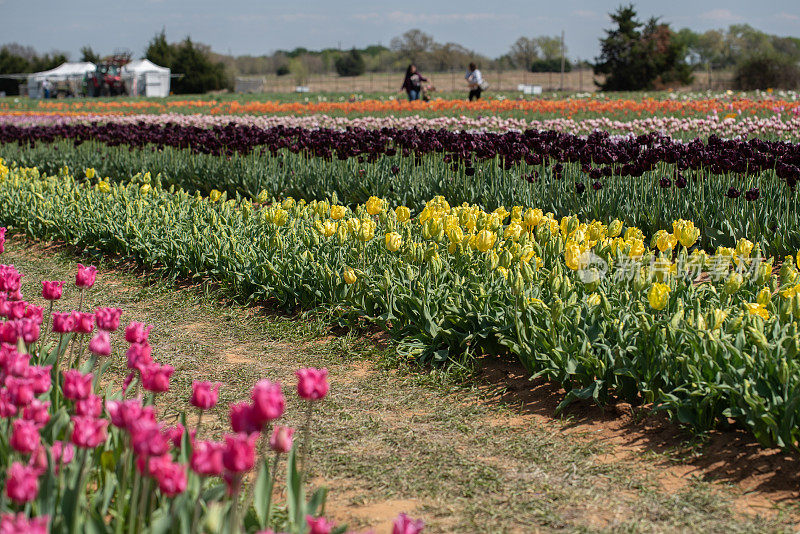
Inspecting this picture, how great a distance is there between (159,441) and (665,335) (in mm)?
2435

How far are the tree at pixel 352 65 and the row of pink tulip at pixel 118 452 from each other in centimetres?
8489

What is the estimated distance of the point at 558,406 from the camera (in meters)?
3.57

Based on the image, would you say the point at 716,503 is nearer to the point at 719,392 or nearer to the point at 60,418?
the point at 719,392

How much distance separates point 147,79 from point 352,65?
3712 cm

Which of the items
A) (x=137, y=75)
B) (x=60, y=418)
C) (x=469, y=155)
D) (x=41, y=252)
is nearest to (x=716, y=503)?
(x=60, y=418)

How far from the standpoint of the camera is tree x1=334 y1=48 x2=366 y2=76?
85.7 m

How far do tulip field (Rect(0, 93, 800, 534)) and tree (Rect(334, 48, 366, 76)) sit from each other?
7765 centimetres

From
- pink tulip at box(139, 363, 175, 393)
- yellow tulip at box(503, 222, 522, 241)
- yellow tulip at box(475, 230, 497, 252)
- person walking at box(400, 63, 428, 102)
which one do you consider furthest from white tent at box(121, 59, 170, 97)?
pink tulip at box(139, 363, 175, 393)

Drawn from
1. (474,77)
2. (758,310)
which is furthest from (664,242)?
(474,77)

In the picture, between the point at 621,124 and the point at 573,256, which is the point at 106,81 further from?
the point at 573,256

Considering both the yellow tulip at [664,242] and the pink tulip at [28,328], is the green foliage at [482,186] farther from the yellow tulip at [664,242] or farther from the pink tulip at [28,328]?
the pink tulip at [28,328]

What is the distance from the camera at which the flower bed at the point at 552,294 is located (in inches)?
129

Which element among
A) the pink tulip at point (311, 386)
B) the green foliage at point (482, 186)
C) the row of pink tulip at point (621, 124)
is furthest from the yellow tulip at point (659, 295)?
the row of pink tulip at point (621, 124)

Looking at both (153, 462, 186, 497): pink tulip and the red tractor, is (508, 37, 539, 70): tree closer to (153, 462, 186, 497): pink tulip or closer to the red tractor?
the red tractor
